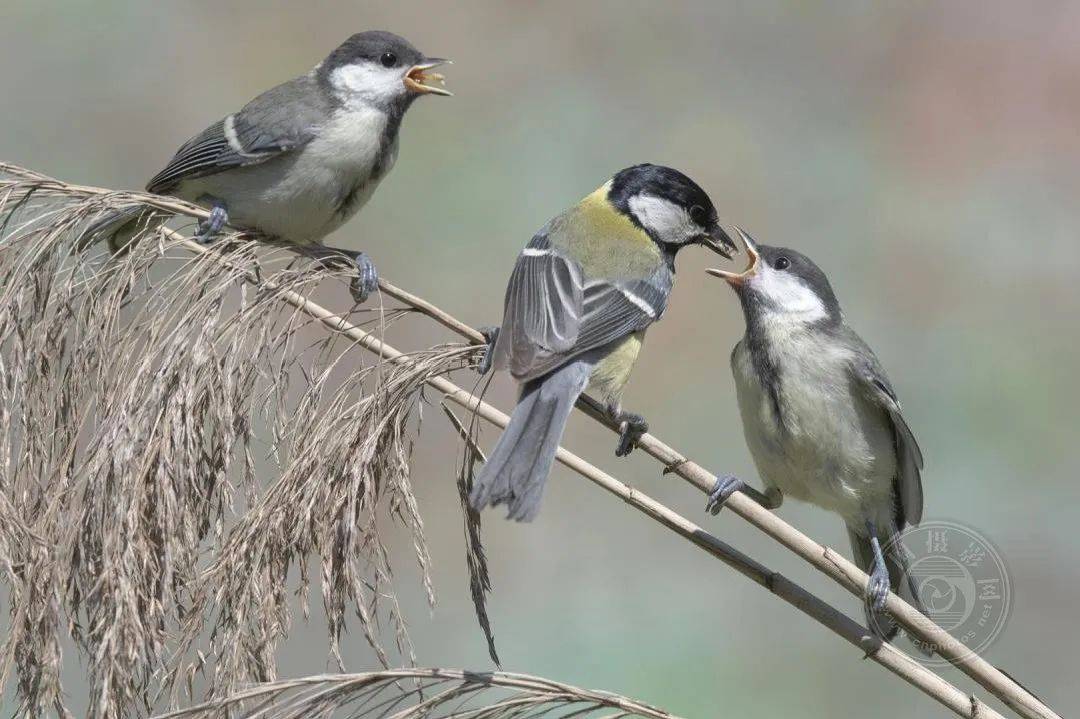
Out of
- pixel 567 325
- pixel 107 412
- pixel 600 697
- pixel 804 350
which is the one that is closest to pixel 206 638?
pixel 107 412

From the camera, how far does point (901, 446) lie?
8.30 ft

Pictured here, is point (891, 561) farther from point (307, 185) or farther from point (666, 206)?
point (307, 185)

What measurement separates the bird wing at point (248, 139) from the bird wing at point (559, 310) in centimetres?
70

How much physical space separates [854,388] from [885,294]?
2.16 metres

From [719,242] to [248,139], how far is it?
115cm

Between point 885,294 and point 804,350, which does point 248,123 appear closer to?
point 804,350

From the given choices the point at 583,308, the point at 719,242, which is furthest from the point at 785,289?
the point at 583,308

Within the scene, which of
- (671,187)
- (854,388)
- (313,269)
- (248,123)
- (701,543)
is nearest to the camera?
(701,543)

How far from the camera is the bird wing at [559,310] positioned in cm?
201

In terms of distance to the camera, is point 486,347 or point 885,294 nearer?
point 486,347

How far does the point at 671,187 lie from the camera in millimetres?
2695

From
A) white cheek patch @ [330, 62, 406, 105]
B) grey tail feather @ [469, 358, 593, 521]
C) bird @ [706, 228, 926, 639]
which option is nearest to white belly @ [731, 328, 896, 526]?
bird @ [706, 228, 926, 639]

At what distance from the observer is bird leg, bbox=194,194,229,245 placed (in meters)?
2.30

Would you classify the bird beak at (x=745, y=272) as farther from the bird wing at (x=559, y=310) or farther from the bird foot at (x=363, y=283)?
the bird foot at (x=363, y=283)
